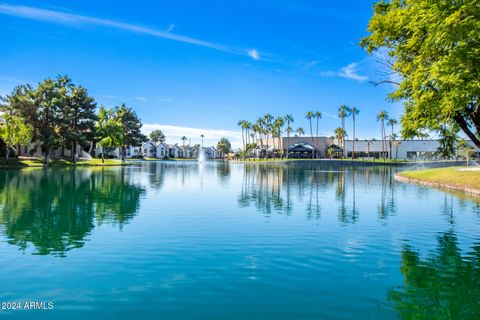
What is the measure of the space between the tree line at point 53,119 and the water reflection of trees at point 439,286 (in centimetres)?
6453

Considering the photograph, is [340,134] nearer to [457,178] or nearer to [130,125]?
[130,125]

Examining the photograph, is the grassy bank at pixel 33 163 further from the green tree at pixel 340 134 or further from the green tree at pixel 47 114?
the green tree at pixel 340 134

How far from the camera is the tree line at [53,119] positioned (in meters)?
63.3

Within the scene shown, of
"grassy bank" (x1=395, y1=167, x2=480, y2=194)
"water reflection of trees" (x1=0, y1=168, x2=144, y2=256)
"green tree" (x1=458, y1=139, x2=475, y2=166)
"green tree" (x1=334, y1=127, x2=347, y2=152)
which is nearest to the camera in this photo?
"water reflection of trees" (x1=0, y1=168, x2=144, y2=256)

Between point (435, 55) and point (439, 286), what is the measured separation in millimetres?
14603

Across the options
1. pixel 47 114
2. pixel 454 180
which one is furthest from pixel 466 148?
pixel 47 114

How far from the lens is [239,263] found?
10.8 metres

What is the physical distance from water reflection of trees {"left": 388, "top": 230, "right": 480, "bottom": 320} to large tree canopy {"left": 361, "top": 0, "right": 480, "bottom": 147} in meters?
8.06

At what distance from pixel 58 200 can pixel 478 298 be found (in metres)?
22.7

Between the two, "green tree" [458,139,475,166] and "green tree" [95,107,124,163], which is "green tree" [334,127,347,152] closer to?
"green tree" [458,139,475,166]

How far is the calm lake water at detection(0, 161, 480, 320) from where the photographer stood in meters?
7.75

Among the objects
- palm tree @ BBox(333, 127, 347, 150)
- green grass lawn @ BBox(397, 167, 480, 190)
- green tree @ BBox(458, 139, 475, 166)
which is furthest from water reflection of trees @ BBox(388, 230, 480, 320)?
palm tree @ BBox(333, 127, 347, 150)

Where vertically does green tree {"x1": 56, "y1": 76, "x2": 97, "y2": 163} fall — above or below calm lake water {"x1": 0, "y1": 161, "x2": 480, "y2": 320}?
above

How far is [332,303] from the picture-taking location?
7945 millimetres
